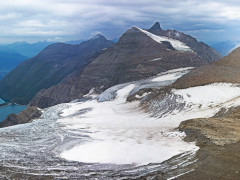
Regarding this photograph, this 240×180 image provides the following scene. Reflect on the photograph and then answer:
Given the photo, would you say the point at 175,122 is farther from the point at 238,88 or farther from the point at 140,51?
the point at 140,51

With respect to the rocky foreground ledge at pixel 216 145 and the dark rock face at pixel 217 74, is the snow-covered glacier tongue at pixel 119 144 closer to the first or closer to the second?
the rocky foreground ledge at pixel 216 145

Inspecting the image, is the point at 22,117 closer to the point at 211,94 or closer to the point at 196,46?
the point at 211,94

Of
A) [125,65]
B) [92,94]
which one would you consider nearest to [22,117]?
Answer: [92,94]

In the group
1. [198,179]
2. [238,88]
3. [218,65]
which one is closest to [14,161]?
[198,179]

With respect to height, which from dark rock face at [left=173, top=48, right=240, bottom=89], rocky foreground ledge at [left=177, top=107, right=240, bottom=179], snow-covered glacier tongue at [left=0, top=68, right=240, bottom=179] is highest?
dark rock face at [left=173, top=48, right=240, bottom=89]

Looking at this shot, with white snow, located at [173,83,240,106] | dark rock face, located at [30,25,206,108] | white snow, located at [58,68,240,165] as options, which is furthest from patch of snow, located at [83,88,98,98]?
white snow, located at [173,83,240,106]

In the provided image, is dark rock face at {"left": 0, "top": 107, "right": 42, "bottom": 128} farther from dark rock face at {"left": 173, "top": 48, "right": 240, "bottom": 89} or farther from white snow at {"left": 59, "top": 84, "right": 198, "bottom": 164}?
dark rock face at {"left": 173, "top": 48, "right": 240, "bottom": 89}
